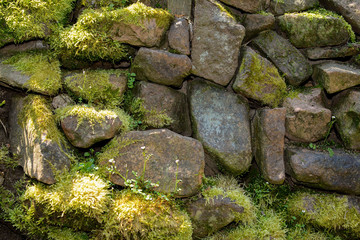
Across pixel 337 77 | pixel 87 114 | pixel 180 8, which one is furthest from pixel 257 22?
pixel 87 114

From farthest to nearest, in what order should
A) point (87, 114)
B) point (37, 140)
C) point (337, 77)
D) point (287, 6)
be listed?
1. point (287, 6)
2. point (337, 77)
3. point (87, 114)
4. point (37, 140)

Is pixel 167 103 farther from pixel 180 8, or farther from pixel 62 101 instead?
pixel 180 8

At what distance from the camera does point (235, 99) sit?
3.68 meters

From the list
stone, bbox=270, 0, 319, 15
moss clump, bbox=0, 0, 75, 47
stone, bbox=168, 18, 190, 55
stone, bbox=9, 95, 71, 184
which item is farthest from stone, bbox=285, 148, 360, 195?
moss clump, bbox=0, 0, 75, 47

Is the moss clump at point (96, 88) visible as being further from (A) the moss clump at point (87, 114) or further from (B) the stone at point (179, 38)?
(B) the stone at point (179, 38)

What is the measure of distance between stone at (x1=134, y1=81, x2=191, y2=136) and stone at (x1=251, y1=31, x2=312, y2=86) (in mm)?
1297

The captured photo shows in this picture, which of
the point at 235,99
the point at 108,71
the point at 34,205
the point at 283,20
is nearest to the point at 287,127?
the point at 235,99

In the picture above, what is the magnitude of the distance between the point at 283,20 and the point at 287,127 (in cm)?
145

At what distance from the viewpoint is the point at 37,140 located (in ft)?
9.86

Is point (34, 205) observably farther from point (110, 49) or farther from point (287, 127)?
point (287, 127)

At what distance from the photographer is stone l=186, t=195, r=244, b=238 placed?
313 cm

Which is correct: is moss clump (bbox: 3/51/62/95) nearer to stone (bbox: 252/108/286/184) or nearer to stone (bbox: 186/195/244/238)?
stone (bbox: 186/195/244/238)

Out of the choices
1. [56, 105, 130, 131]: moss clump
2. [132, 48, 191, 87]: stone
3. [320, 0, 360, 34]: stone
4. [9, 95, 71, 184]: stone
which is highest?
[320, 0, 360, 34]: stone

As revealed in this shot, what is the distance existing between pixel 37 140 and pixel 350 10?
4.29 metres
